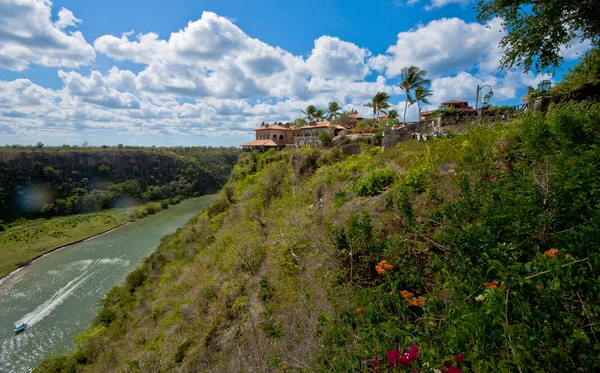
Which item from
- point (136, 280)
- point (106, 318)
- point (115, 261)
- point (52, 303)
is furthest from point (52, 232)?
point (106, 318)

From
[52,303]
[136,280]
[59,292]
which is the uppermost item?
[136,280]

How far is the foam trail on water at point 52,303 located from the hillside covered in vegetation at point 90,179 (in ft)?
153

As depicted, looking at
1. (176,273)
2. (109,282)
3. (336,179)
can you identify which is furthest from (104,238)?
(336,179)

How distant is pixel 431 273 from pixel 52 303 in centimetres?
3806

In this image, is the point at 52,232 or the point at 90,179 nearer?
the point at 52,232

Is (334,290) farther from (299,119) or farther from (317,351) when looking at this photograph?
(299,119)

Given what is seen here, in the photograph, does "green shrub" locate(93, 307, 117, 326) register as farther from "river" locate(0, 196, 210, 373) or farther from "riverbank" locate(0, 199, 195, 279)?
"riverbank" locate(0, 199, 195, 279)

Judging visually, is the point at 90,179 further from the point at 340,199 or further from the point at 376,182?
the point at 376,182

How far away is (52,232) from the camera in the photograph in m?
50.7

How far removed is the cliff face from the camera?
6.58 ft

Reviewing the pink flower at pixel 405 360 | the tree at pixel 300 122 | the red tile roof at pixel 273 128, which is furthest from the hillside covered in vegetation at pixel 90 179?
the pink flower at pixel 405 360

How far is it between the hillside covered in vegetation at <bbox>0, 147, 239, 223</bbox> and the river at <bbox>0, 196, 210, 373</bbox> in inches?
1182

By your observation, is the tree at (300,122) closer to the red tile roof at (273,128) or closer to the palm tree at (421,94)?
the red tile roof at (273,128)

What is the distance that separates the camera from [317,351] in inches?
151
